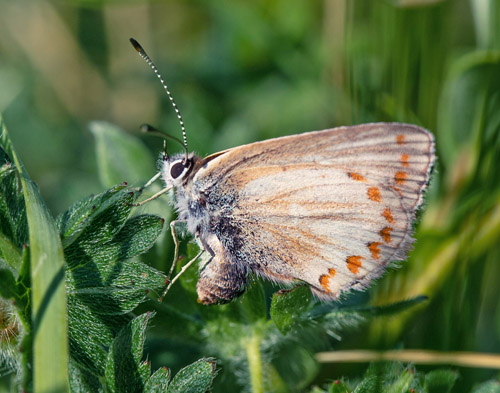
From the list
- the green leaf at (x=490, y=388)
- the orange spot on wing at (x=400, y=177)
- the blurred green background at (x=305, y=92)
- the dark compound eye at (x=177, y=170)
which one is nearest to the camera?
the green leaf at (x=490, y=388)

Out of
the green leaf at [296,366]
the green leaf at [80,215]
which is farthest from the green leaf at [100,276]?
the green leaf at [296,366]

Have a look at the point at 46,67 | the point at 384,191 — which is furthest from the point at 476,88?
the point at 46,67

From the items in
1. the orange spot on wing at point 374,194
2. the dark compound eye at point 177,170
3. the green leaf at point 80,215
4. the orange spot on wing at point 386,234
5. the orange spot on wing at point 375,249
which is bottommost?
the orange spot on wing at point 375,249

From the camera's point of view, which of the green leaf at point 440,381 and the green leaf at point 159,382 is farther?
the green leaf at point 440,381

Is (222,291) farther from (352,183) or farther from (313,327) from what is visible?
(352,183)

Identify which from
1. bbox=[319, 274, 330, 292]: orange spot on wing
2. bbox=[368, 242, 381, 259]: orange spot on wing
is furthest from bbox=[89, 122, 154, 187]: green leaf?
bbox=[368, 242, 381, 259]: orange spot on wing

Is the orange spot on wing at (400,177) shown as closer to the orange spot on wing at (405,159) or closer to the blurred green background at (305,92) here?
the orange spot on wing at (405,159)

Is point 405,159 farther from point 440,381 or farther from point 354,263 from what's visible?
point 440,381
